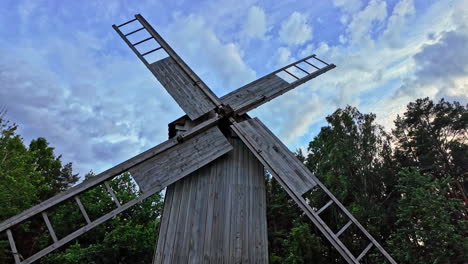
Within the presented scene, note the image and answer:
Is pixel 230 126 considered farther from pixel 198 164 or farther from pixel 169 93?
pixel 169 93

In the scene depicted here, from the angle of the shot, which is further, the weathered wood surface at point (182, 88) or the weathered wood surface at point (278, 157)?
the weathered wood surface at point (182, 88)

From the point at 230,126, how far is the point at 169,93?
1.81 metres

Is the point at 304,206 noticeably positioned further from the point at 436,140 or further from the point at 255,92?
the point at 436,140

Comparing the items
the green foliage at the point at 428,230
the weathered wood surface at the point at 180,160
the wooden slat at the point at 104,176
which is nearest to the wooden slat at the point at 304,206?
the weathered wood surface at the point at 180,160

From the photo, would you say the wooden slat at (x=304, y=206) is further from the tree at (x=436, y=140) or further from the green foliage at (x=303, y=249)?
the tree at (x=436, y=140)

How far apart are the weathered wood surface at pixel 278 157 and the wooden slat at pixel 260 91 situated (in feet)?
1.74

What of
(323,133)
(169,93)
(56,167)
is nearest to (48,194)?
(56,167)

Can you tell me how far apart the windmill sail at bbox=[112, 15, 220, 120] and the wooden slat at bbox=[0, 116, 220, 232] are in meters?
0.41

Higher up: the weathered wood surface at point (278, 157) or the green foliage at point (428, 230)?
the weathered wood surface at point (278, 157)

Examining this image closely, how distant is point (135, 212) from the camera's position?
17.2 meters

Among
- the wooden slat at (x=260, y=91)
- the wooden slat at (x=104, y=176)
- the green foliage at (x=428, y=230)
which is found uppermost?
the wooden slat at (x=260, y=91)

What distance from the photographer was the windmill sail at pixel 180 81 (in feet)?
18.4

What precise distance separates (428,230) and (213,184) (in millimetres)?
13393

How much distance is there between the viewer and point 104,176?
4105 millimetres
